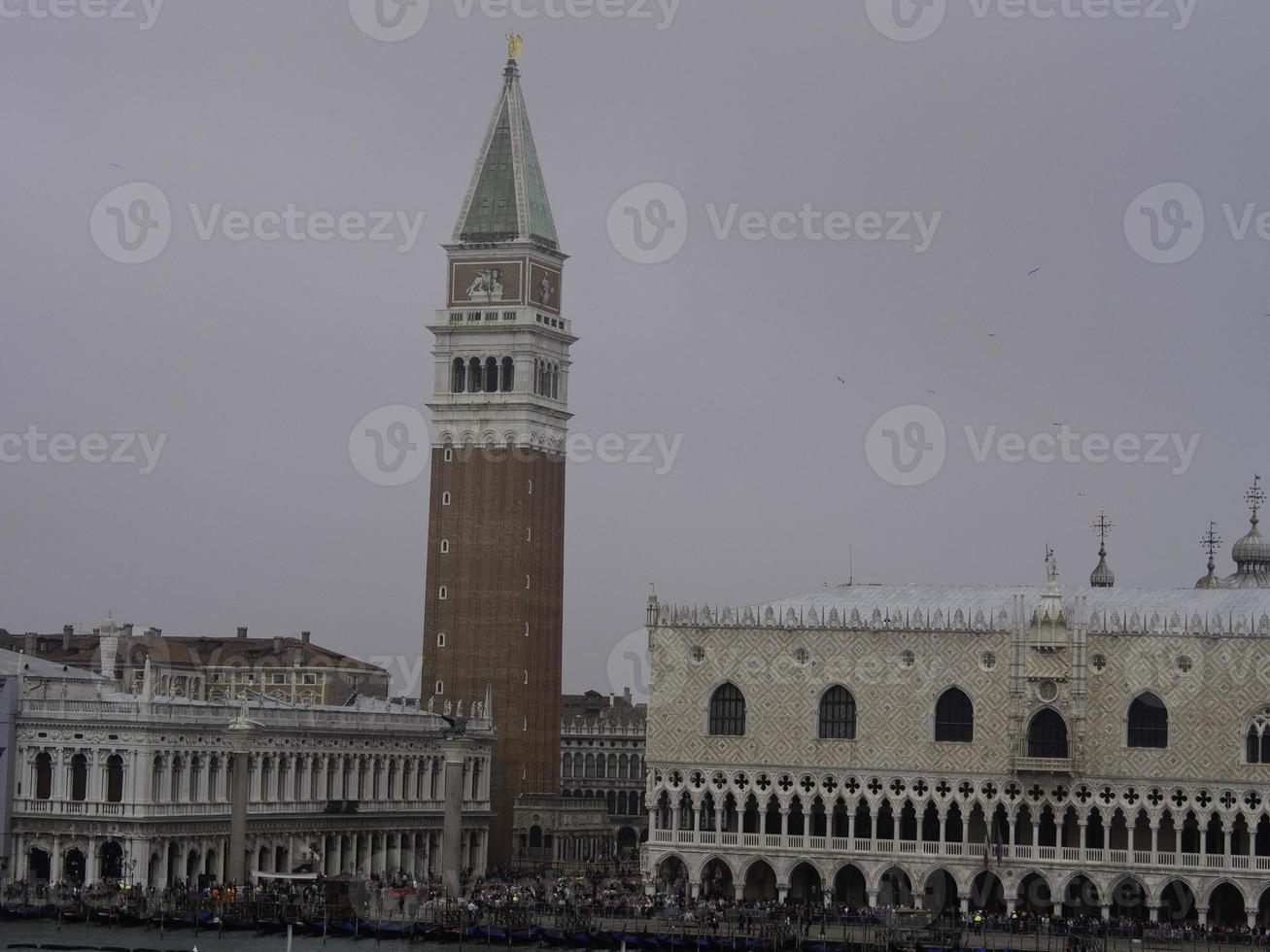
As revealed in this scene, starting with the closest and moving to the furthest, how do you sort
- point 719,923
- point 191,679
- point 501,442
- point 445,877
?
point 719,923 → point 445,877 → point 501,442 → point 191,679

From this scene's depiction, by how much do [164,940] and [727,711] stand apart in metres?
22.5

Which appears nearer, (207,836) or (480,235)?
(207,836)

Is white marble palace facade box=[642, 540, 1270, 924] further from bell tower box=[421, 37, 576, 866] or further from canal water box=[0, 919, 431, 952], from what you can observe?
bell tower box=[421, 37, 576, 866]

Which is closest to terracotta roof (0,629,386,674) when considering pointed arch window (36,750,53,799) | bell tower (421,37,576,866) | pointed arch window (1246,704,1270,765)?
bell tower (421,37,576,866)

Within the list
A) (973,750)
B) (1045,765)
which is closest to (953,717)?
(973,750)

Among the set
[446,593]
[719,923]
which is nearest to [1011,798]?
[719,923]

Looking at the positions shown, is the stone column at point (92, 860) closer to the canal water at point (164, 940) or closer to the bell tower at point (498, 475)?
the canal water at point (164, 940)

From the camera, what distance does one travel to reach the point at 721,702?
9294 centimetres

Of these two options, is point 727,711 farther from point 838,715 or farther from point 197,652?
point 197,652

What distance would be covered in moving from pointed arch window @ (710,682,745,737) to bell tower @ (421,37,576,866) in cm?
2643

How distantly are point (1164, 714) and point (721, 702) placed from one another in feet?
49.6

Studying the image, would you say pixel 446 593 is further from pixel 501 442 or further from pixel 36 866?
pixel 36 866

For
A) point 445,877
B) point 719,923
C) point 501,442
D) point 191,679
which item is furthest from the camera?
point 191,679

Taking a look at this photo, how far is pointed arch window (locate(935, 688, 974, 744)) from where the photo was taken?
89.5 meters
